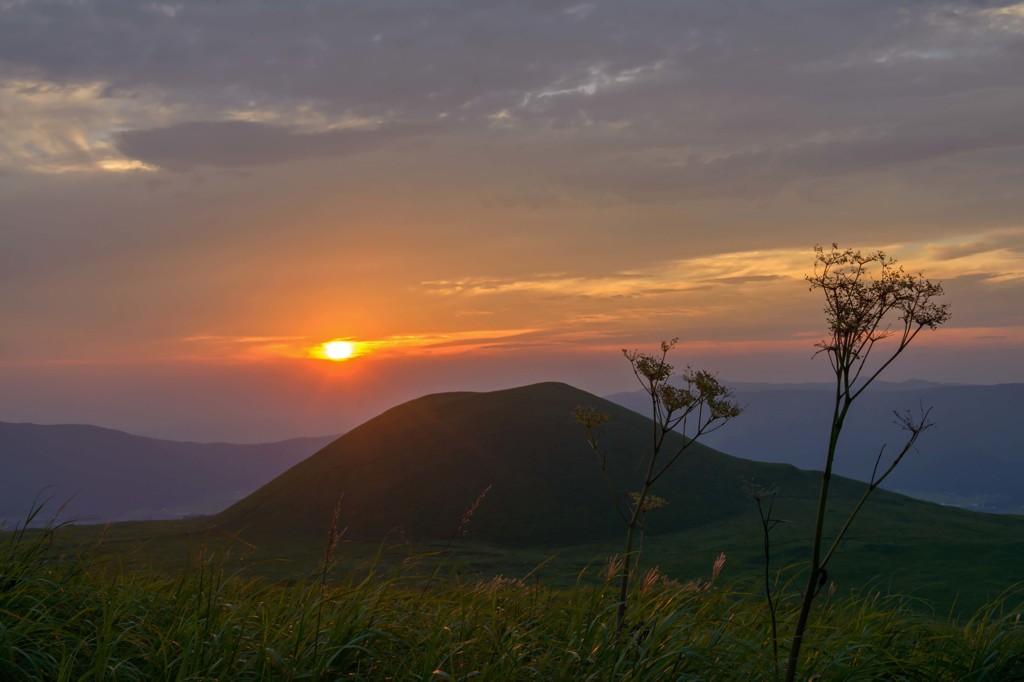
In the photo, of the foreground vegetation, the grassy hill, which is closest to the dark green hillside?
the grassy hill

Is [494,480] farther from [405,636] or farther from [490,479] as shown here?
[405,636]

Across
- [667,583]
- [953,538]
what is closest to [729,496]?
[953,538]

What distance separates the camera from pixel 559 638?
33.5 feet

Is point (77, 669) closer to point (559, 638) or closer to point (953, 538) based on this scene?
point (559, 638)

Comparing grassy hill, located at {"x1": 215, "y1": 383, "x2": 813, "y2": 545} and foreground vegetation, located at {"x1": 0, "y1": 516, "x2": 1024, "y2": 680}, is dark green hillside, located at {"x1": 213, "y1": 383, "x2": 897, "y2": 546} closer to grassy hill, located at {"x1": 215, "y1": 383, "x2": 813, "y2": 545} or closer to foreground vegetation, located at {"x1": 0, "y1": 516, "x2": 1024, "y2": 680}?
grassy hill, located at {"x1": 215, "y1": 383, "x2": 813, "y2": 545}

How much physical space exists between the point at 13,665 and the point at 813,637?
9.46 metres

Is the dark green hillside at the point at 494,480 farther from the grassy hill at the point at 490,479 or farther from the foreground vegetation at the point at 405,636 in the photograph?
the foreground vegetation at the point at 405,636

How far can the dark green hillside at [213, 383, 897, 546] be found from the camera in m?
106

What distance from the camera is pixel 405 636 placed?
935cm

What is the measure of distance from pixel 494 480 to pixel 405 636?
4191 inches

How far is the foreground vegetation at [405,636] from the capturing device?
27.1 ft

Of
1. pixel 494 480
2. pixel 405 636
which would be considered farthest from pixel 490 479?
pixel 405 636

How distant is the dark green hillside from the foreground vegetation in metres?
88.3

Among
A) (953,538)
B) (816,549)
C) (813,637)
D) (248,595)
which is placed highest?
(816,549)
